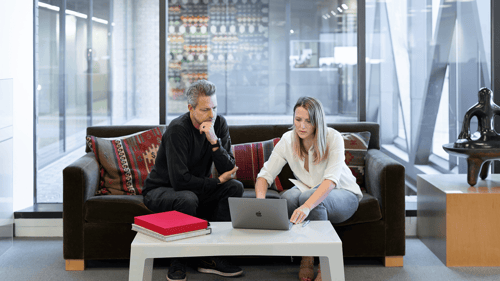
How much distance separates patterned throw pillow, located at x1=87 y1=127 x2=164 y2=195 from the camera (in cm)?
323

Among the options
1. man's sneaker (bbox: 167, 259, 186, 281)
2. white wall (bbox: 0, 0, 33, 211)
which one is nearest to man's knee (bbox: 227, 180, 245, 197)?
man's sneaker (bbox: 167, 259, 186, 281)

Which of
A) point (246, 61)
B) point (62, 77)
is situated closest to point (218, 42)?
point (246, 61)

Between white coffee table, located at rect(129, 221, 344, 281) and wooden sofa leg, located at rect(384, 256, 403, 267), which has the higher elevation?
white coffee table, located at rect(129, 221, 344, 281)

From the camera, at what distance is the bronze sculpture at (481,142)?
307 cm

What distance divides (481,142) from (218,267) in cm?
183

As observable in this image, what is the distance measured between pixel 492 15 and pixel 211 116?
2.57 m

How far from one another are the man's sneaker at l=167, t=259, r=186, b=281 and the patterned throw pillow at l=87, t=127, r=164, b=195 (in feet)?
2.09

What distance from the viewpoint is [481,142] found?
3.09 m

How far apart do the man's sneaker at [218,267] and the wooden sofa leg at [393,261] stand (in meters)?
0.91

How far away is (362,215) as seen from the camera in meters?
2.93

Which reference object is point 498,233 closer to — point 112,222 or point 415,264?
point 415,264

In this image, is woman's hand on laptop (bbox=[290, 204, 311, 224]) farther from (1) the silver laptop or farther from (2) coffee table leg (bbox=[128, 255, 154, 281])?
(2) coffee table leg (bbox=[128, 255, 154, 281])

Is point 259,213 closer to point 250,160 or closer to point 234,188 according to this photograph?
point 234,188

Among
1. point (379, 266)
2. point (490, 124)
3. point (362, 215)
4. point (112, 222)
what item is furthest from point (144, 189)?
point (490, 124)
